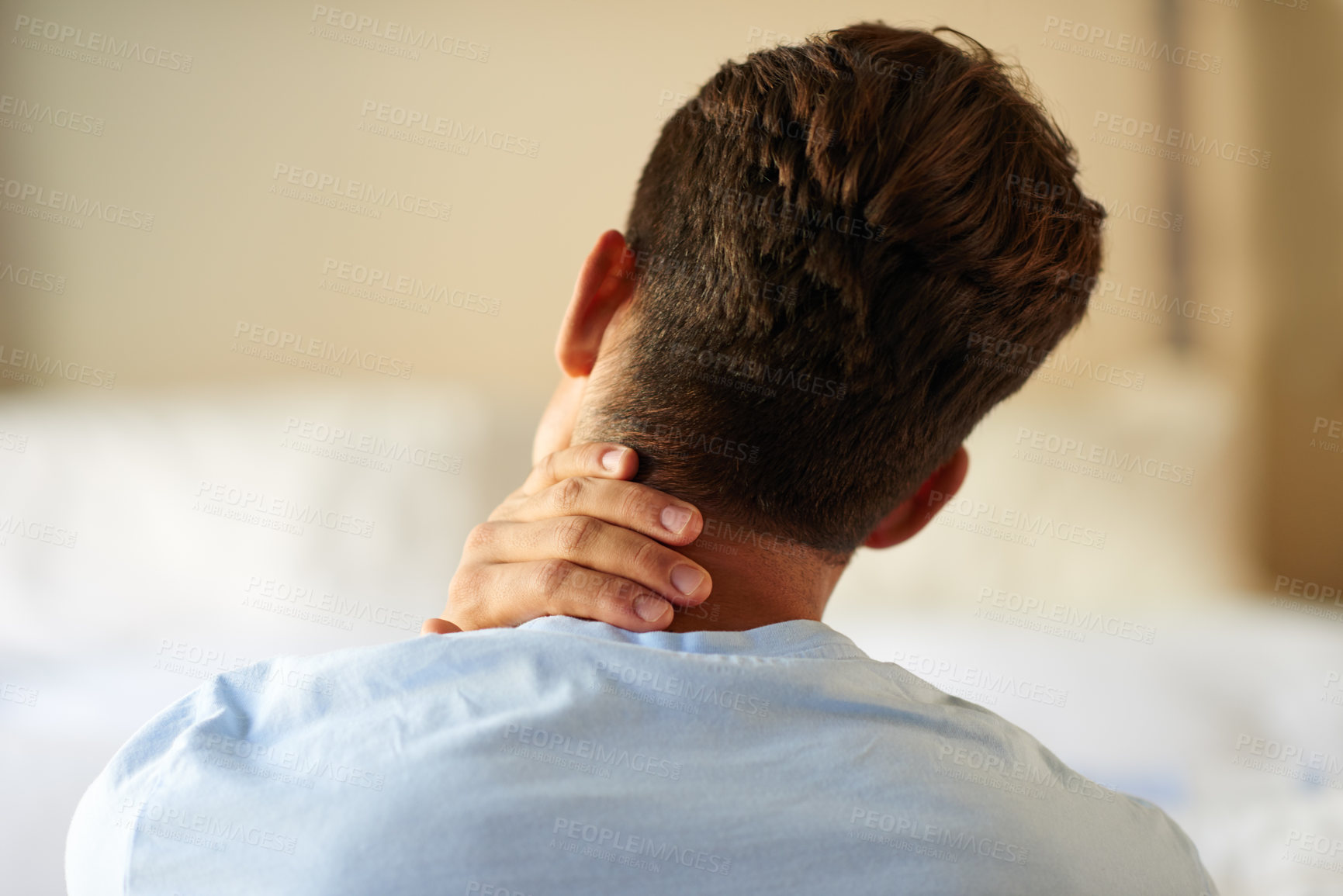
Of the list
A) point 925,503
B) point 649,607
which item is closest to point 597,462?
point 649,607

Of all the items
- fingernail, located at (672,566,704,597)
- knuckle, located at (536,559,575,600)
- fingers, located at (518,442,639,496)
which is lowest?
knuckle, located at (536,559,575,600)

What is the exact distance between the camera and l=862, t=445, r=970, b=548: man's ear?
102cm

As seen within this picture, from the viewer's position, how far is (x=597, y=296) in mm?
906

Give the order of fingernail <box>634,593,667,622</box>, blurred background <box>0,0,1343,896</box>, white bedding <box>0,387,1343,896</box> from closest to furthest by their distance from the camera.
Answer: fingernail <box>634,593,667,622</box> → white bedding <box>0,387,1343,896</box> → blurred background <box>0,0,1343,896</box>

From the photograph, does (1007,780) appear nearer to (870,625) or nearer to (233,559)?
(870,625)

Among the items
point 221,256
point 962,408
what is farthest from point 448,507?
point 962,408

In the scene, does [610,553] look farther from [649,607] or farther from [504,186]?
[504,186]

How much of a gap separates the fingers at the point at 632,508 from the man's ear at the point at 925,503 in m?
0.32

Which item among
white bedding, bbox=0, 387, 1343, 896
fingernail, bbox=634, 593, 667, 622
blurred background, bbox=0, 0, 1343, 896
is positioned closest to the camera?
fingernail, bbox=634, 593, 667, 622

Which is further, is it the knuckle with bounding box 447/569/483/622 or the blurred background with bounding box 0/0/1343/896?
the blurred background with bounding box 0/0/1343/896

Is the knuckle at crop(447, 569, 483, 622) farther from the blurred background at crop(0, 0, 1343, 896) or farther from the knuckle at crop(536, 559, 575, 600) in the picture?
the blurred background at crop(0, 0, 1343, 896)

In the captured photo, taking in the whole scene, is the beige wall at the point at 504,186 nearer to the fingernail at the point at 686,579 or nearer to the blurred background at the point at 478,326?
the blurred background at the point at 478,326

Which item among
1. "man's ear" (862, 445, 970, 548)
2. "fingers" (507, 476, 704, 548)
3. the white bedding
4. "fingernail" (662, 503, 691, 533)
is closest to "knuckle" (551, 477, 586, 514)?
"fingers" (507, 476, 704, 548)

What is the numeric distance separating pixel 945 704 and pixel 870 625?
1.77 m
